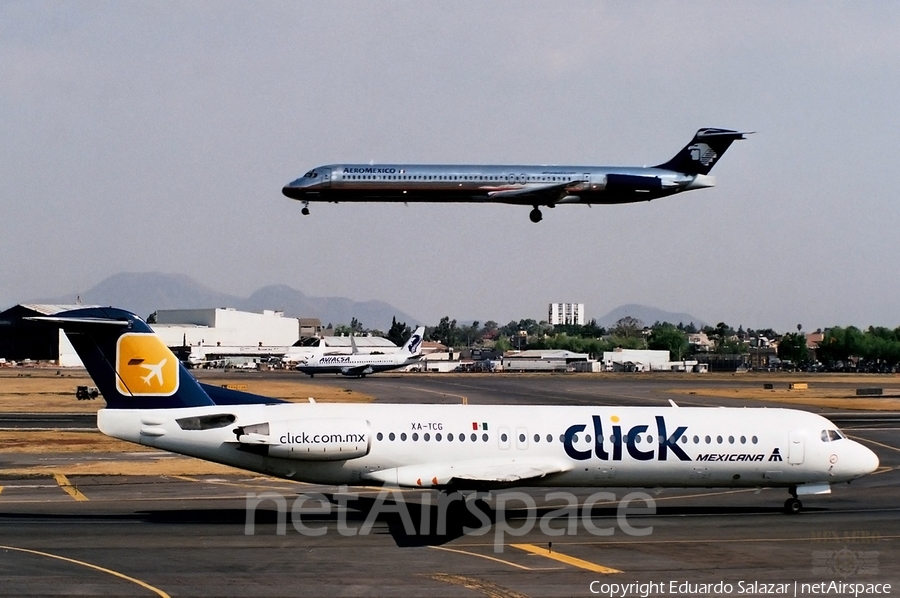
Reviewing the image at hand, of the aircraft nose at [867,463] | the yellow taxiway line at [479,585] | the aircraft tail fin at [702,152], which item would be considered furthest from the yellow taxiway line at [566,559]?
the aircraft tail fin at [702,152]

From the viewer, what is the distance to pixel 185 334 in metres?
175

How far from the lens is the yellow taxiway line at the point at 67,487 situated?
3015cm

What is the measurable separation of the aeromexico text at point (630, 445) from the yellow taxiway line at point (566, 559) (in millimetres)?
4051

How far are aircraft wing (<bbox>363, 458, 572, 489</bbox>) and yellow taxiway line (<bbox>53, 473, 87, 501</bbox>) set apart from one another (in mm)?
9841

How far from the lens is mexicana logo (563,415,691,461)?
26953 millimetres

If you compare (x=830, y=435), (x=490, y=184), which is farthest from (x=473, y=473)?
(x=490, y=184)

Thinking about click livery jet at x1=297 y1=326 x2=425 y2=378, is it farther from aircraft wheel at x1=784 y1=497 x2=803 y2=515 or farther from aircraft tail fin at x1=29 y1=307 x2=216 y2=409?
aircraft tail fin at x1=29 y1=307 x2=216 y2=409

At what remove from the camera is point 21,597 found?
725 inches

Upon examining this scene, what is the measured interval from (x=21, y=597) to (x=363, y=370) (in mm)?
95149

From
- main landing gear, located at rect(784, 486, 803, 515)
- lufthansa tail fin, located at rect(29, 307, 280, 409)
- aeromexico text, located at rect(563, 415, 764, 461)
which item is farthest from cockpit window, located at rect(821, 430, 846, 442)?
lufthansa tail fin, located at rect(29, 307, 280, 409)

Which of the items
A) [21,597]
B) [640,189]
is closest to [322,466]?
[21,597]

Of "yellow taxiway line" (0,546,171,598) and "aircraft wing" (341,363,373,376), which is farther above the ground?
"aircraft wing" (341,363,373,376)
